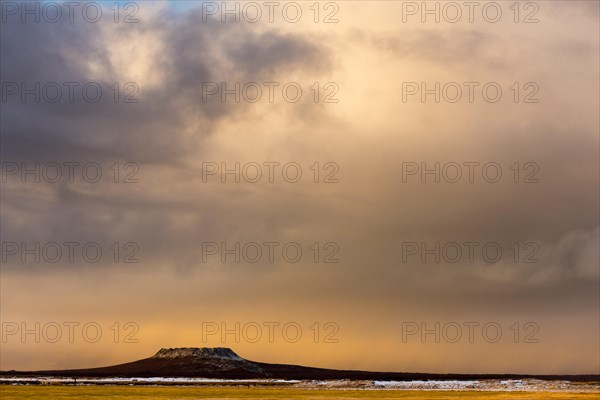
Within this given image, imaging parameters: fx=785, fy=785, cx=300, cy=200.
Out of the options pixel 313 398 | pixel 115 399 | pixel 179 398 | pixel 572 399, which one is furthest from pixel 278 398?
pixel 572 399

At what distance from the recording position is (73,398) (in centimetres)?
10294

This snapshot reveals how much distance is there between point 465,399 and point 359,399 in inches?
545

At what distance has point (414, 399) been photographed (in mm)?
103812

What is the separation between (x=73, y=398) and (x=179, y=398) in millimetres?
14110

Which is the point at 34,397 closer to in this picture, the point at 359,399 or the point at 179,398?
the point at 179,398

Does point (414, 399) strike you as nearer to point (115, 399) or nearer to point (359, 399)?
point (359, 399)

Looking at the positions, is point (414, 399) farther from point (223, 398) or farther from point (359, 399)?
point (223, 398)

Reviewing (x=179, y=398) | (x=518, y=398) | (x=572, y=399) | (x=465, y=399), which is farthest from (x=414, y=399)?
(x=179, y=398)

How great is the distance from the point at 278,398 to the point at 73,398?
88.2ft

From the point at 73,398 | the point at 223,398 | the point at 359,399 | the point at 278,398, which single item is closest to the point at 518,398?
the point at 359,399

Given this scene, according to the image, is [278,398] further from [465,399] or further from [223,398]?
[465,399]

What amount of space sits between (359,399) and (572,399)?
90.5 feet

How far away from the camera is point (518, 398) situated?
3984 inches

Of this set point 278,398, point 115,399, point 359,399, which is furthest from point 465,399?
point 115,399
